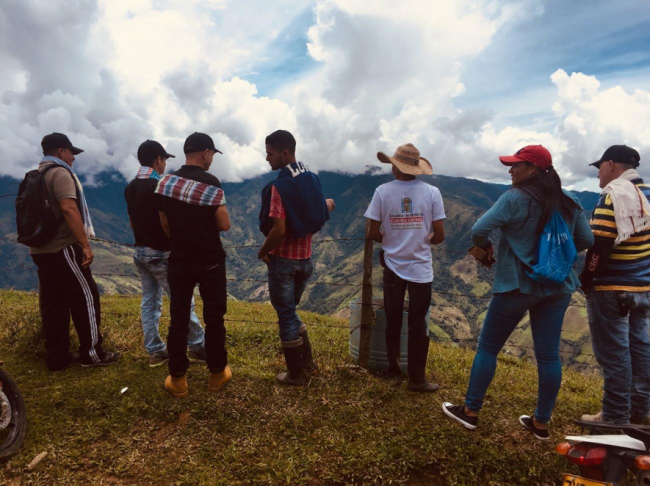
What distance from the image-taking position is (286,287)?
4816mm

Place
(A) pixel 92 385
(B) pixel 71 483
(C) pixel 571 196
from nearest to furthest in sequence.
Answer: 1. (B) pixel 71 483
2. (C) pixel 571 196
3. (A) pixel 92 385

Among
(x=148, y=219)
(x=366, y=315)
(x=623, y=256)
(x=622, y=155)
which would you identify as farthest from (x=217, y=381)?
(x=622, y=155)

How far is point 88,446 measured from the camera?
397 centimetres

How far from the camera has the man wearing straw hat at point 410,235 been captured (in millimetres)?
4684

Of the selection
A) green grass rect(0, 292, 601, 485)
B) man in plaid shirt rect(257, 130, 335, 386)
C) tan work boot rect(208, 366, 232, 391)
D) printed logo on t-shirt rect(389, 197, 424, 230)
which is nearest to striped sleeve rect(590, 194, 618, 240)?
printed logo on t-shirt rect(389, 197, 424, 230)

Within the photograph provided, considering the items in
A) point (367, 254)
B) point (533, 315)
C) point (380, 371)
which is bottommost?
point (380, 371)

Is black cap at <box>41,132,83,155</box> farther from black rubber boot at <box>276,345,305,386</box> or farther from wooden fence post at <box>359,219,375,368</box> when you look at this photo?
wooden fence post at <box>359,219,375,368</box>

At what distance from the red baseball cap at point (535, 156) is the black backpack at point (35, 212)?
563cm

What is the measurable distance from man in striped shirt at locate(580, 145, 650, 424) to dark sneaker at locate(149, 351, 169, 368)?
19.3ft

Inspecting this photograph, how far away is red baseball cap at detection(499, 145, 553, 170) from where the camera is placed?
370 centimetres

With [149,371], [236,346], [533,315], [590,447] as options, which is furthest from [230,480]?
[236,346]

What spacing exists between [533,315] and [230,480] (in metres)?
3.53

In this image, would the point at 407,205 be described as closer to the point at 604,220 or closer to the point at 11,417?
the point at 604,220

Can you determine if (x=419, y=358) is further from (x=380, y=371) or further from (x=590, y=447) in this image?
(x=590, y=447)
